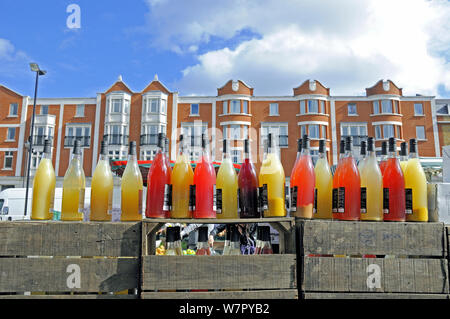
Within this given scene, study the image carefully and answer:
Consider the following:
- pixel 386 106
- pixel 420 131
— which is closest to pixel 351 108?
pixel 386 106

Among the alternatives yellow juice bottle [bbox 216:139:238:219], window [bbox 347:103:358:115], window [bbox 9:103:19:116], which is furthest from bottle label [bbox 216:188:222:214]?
window [bbox 9:103:19:116]

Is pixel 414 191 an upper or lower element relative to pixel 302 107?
lower

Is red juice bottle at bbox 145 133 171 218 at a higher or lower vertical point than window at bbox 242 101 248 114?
lower

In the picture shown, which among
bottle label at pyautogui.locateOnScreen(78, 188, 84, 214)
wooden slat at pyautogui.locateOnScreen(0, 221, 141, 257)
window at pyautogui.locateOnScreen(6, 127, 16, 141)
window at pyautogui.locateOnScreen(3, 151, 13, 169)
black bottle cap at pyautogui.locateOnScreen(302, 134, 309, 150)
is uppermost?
window at pyautogui.locateOnScreen(6, 127, 16, 141)

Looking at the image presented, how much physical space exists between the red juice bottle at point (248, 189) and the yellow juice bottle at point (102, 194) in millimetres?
819

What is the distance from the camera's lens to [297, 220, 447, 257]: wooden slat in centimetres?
176

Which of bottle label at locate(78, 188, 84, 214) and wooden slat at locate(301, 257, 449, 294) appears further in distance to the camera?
bottle label at locate(78, 188, 84, 214)

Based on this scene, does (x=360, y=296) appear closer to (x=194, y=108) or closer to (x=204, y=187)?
(x=204, y=187)

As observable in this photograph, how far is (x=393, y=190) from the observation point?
6.39 feet

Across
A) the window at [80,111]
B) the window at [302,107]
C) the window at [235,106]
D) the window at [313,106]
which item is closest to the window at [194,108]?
the window at [235,106]

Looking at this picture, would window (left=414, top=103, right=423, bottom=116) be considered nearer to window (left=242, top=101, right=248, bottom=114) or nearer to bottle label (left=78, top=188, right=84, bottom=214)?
window (left=242, top=101, right=248, bottom=114)

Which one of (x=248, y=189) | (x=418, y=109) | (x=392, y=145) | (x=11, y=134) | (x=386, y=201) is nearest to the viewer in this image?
(x=386, y=201)

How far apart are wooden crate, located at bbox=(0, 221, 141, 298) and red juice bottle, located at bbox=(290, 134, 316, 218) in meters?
0.92

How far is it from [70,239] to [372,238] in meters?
1.57
